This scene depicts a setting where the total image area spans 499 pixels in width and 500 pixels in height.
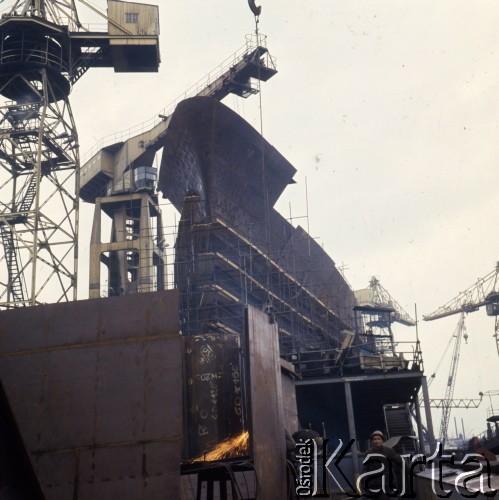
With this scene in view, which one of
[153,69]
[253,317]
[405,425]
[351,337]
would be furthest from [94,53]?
[253,317]

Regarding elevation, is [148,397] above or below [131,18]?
below

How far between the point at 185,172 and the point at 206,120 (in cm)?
473

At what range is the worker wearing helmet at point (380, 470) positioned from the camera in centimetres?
898

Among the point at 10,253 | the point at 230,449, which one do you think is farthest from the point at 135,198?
the point at 230,449

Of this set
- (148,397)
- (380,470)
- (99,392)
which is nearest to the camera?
(380,470)

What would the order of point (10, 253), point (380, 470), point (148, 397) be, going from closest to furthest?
point (380, 470) < point (148, 397) < point (10, 253)

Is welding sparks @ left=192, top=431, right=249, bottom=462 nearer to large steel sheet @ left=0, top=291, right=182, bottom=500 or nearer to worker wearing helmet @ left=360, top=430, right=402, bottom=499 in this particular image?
large steel sheet @ left=0, top=291, right=182, bottom=500

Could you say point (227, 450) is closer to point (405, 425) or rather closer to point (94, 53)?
point (405, 425)

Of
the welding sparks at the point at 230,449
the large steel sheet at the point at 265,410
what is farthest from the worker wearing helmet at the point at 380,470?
the welding sparks at the point at 230,449

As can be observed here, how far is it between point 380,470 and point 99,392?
4941 millimetres

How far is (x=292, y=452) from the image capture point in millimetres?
11977

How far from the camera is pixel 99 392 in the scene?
10.6 m

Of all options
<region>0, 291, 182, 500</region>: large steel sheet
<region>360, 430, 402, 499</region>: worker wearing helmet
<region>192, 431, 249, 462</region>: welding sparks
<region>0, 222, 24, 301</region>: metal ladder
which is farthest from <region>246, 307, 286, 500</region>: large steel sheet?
<region>0, 222, 24, 301</region>: metal ladder

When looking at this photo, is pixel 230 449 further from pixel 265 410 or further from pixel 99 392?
pixel 99 392
